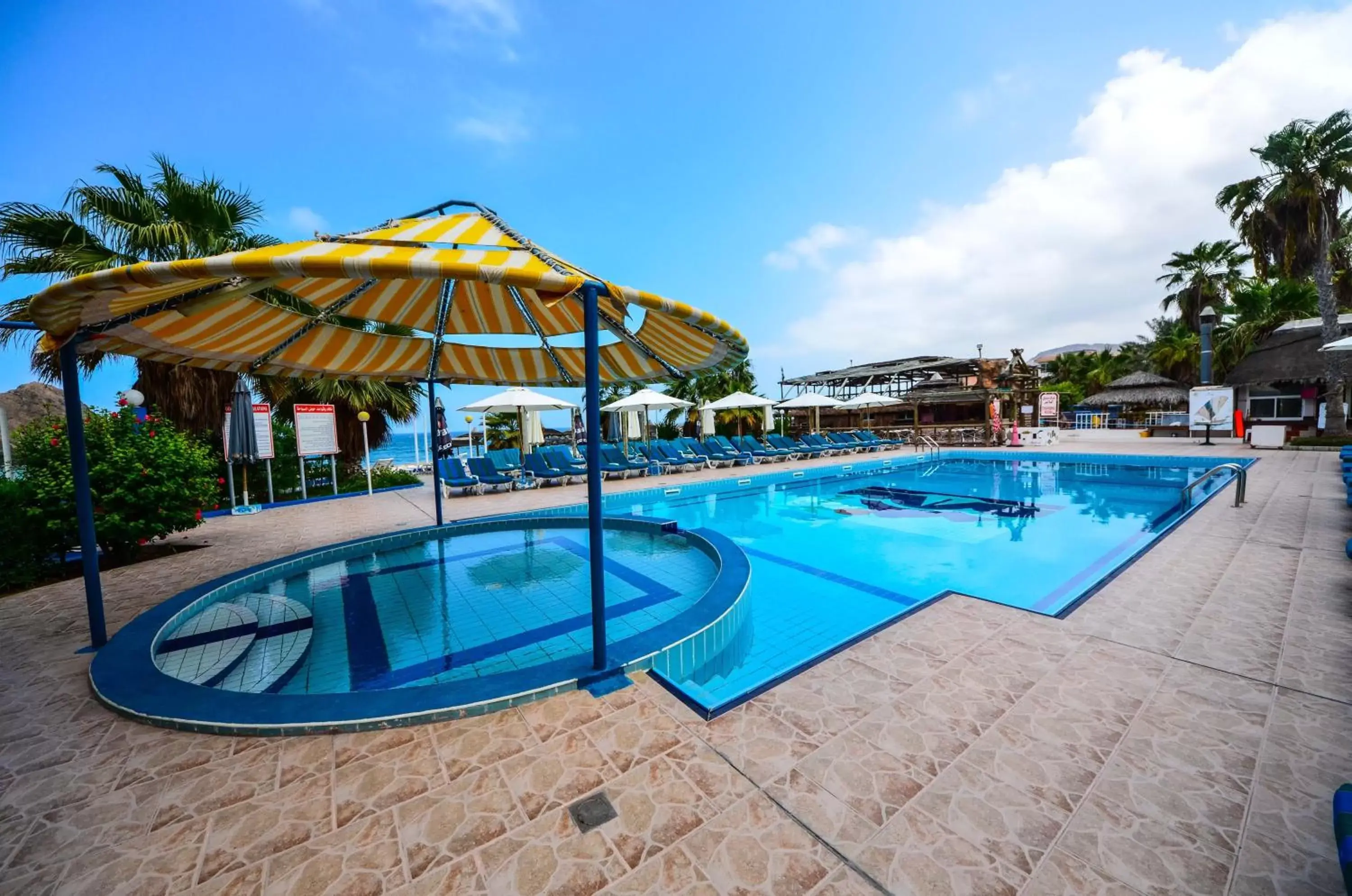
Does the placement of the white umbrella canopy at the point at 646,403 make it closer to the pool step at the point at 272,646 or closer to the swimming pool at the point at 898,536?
the swimming pool at the point at 898,536

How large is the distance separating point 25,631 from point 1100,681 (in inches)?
316

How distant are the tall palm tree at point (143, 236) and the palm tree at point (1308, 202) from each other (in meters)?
29.2

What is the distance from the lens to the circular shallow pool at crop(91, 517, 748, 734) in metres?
2.77

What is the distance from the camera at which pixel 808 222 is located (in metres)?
26.6

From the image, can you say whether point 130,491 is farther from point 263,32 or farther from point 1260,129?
point 1260,129

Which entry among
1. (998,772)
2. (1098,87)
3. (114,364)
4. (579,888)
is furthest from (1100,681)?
(1098,87)

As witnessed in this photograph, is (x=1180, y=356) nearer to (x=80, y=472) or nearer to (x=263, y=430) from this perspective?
(x=80, y=472)

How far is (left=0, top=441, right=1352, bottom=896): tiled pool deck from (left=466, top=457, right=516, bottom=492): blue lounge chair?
8437 millimetres

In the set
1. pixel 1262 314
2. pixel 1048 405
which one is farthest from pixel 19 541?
pixel 1262 314

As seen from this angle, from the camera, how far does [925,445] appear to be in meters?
22.0

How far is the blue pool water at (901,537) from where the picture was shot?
4605 mm

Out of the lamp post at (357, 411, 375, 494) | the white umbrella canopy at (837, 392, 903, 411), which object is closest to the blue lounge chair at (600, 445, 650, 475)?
the lamp post at (357, 411, 375, 494)

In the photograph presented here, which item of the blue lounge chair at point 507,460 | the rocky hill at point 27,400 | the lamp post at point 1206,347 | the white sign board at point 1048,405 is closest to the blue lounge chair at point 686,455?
the blue lounge chair at point 507,460

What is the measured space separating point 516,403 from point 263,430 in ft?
18.4
